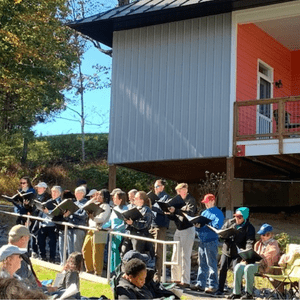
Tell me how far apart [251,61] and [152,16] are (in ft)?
9.85

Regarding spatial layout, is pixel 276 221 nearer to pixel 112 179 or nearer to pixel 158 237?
pixel 112 179

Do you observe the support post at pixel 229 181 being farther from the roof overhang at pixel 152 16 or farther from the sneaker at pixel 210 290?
the sneaker at pixel 210 290

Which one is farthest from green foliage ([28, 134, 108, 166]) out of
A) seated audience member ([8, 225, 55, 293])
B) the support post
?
seated audience member ([8, 225, 55, 293])

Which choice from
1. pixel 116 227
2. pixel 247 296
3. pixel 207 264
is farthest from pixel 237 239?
pixel 116 227

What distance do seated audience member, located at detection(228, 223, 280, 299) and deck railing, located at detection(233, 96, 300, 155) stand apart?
591 cm

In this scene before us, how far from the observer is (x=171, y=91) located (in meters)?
19.3

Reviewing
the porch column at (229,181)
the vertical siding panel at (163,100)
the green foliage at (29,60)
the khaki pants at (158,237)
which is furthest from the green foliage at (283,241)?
the green foliage at (29,60)

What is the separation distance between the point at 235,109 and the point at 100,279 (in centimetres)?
731

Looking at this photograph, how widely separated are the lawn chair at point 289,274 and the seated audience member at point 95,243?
10.4 ft

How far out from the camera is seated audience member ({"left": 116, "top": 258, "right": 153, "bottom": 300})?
27.1ft

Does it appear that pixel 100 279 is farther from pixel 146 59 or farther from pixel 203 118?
pixel 146 59

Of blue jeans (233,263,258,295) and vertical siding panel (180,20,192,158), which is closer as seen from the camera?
blue jeans (233,263,258,295)

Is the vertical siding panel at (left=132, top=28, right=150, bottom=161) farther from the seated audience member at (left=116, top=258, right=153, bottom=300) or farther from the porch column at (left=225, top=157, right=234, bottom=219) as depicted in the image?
the seated audience member at (left=116, top=258, right=153, bottom=300)

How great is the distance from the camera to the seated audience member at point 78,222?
13281mm
